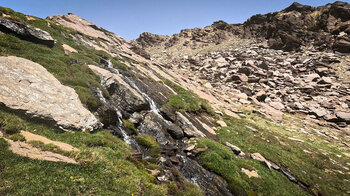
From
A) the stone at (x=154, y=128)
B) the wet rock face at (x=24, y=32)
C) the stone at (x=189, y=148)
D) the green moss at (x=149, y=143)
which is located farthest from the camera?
the wet rock face at (x=24, y=32)

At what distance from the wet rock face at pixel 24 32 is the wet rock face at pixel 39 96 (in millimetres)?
7045

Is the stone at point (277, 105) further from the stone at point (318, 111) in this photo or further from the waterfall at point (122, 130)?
the waterfall at point (122, 130)

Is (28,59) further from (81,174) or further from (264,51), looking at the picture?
(264,51)

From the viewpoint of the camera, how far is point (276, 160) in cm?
1725

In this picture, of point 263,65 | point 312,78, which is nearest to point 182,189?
point 312,78

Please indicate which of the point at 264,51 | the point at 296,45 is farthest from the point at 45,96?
the point at 296,45

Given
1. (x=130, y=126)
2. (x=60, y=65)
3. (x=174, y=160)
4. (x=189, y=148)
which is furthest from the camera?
(x=60, y=65)

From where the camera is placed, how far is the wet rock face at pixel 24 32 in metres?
16.7

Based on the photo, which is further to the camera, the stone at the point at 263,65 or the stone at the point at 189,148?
the stone at the point at 263,65

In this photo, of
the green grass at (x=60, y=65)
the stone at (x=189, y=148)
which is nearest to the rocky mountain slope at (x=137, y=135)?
the green grass at (x=60, y=65)

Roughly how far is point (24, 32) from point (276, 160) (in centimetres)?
2987

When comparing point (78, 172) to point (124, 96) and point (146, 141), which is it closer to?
point (146, 141)

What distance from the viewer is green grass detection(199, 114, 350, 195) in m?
13.0

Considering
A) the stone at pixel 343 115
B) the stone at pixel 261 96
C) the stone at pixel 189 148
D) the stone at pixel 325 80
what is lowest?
the stone at pixel 343 115
